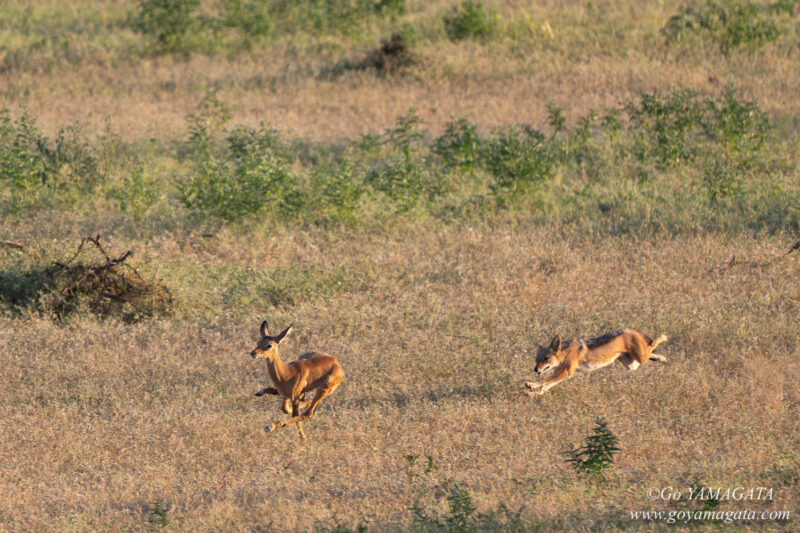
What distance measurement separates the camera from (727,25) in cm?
1859

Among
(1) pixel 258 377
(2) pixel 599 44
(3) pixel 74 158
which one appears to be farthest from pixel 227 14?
(1) pixel 258 377

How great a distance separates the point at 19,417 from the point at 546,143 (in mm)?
8867

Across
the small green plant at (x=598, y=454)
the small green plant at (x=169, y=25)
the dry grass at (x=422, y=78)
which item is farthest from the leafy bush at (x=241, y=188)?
the small green plant at (x=169, y=25)

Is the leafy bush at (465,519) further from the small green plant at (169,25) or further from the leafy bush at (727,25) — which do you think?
the small green plant at (169,25)

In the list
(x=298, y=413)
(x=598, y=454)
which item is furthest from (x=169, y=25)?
(x=598, y=454)

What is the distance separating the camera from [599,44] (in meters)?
19.1

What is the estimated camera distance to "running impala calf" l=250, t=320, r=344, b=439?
623 centimetres

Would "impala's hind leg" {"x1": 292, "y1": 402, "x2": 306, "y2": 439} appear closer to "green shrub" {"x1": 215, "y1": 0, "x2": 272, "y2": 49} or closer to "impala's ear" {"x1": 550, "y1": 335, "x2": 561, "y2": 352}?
"impala's ear" {"x1": 550, "y1": 335, "x2": 561, "y2": 352}

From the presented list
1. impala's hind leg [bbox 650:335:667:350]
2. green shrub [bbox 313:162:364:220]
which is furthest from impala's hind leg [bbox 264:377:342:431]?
green shrub [bbox 313:162:364:220]

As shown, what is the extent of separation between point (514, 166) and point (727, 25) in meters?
8.88

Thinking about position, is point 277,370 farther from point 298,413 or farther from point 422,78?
point 422,78

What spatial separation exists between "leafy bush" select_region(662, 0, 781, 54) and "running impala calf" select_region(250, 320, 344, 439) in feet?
47.0

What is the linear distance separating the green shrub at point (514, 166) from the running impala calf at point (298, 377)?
5974 millimetres

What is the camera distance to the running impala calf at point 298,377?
6227mm
